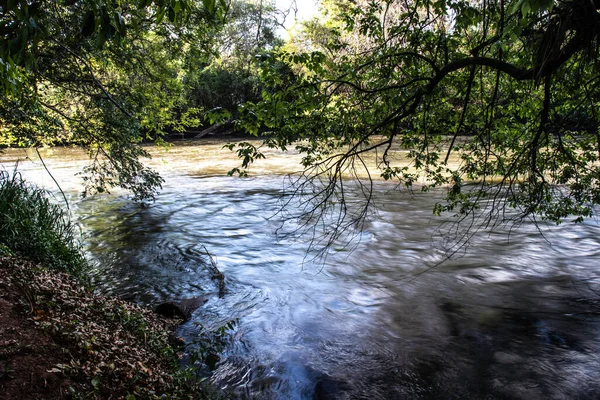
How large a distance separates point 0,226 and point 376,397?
611 centimetres

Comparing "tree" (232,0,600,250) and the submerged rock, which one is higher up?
"tree" (232,0,600,250)

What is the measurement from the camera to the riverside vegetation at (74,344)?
3.17 m

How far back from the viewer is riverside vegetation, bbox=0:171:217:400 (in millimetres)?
3168

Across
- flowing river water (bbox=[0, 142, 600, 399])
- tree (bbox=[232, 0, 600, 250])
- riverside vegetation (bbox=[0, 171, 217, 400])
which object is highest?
tree (bbox=[232, 0, 600, 250])

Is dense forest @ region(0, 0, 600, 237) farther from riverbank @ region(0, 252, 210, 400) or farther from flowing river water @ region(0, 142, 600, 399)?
riverbank @ region(0, 252, 210, 400)

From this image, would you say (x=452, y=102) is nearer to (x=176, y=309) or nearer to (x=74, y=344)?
(x=176, y=309)

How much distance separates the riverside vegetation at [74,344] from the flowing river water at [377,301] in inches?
28.7

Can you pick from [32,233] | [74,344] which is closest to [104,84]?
[32,233]

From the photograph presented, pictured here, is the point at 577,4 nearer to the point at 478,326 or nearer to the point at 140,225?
the point at 478,326

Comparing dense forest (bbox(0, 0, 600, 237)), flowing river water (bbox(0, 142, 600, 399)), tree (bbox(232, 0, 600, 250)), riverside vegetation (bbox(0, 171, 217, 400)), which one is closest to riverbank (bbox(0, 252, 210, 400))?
riverside vegetation (bbox(0, 171, 217, 400))

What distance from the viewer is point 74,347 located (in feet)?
12.0

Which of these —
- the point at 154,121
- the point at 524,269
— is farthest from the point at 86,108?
the point at 524,269

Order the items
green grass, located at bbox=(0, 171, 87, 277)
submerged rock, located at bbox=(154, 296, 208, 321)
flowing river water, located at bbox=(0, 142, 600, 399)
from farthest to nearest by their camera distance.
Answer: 1. green grass, located at bbox=(0, 171, 87, 277)
2. submerged rock, located at bbox=(154, 296, 208, 321)
3. flowing river water, located at bbox=(0, 142, 600, 399)

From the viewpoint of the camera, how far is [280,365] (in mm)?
5094
